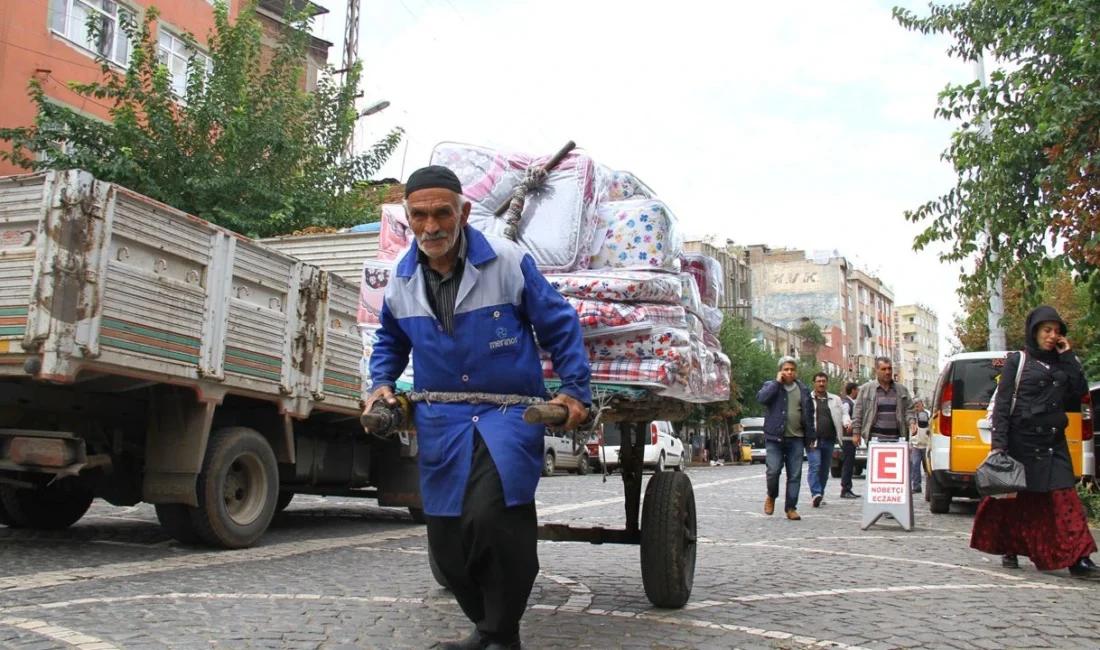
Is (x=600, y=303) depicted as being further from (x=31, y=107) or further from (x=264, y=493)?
(x=31, y=107)

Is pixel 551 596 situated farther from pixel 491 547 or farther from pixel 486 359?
pixel 486 359

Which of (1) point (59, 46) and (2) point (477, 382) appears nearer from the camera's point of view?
(2) point (477, 382)

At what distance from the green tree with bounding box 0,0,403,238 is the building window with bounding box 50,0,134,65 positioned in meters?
0.52

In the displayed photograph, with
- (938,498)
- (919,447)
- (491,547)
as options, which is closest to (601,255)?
(491,547)

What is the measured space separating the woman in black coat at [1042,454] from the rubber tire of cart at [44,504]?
7.33m

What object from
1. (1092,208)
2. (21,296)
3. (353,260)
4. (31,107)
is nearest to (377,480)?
(353,260)

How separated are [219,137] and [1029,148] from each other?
48.1ft

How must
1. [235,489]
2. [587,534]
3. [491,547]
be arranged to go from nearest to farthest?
[491,547], [587,534], [235,489]

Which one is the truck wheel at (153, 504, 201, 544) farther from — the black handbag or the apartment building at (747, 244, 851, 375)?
the apartment building at (747, 244, 851, 375)

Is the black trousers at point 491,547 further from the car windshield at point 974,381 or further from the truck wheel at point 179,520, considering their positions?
the car windshield at point 974,381

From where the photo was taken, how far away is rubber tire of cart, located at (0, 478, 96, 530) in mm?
8844

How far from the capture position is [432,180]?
4.00 meters

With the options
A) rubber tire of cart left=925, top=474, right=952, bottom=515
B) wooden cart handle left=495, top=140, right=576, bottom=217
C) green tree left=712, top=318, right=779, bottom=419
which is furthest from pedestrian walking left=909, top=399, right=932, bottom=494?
green tree left=712, top=318, right=779, bottom=419

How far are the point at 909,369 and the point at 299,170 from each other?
405 ft
